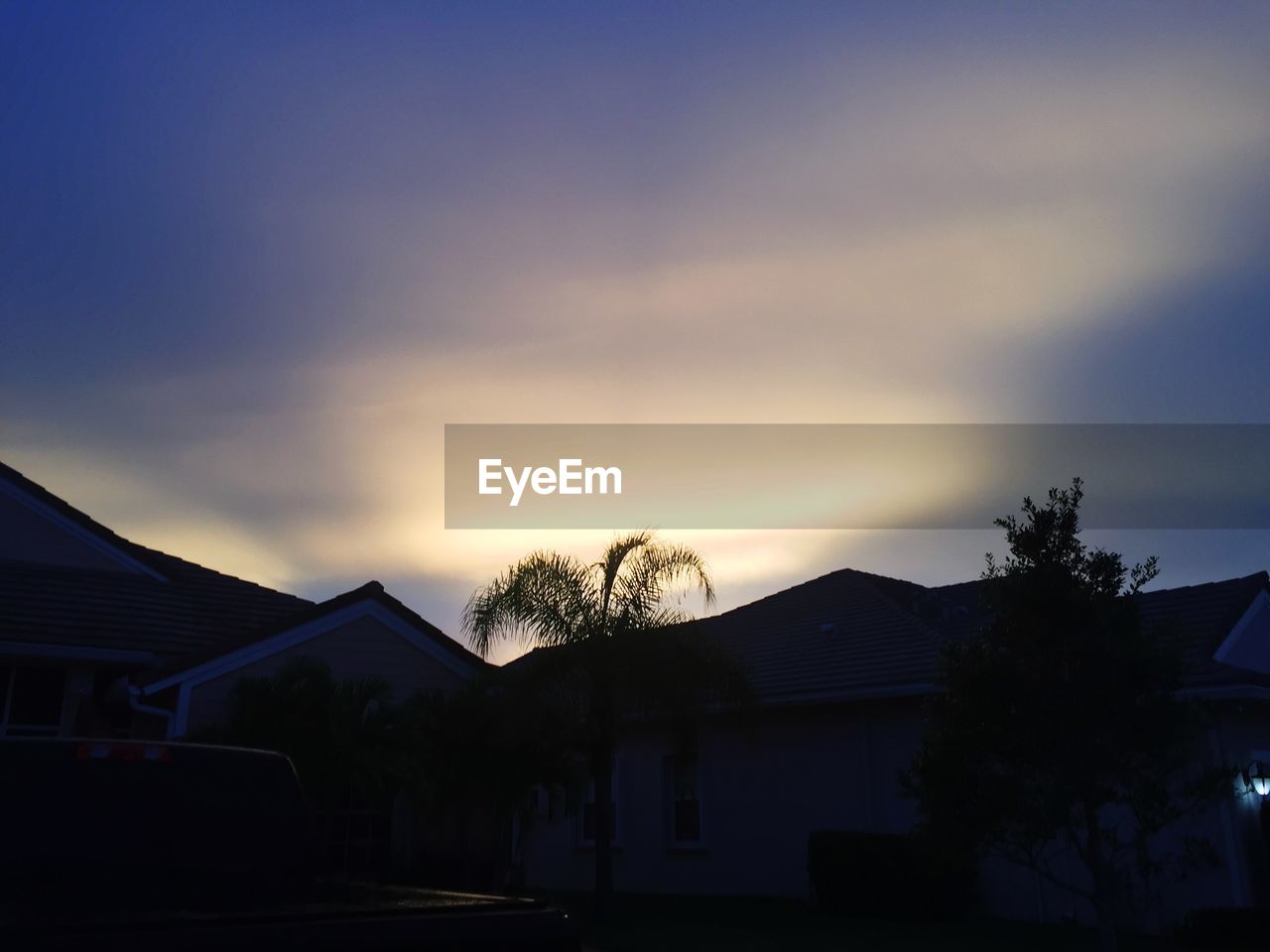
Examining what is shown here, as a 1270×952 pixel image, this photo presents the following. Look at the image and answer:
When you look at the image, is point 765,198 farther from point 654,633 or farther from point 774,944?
point 774,944

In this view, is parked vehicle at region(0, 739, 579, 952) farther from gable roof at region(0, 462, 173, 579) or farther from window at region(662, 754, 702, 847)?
window at region(662, 754, 702, 847)

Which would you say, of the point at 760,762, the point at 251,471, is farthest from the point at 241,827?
the point at 760,762

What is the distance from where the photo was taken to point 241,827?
5629 mm

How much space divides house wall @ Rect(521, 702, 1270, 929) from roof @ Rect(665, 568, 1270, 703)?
671mm

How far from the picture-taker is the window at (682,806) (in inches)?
839

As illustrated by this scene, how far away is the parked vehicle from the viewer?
4.00 metres

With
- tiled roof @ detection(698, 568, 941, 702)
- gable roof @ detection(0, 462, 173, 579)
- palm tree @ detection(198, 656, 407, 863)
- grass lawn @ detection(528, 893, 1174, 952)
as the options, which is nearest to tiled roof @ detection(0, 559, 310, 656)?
gable roof @ detection(0, 462, 173, 579)

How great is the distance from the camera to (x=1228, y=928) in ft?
44.9

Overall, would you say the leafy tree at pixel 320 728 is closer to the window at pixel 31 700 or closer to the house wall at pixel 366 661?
the house wall at pixel 366 661

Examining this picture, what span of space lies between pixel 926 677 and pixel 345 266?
1059 cm

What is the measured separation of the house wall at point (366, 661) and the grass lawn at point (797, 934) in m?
4.44

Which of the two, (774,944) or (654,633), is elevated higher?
(654,633)

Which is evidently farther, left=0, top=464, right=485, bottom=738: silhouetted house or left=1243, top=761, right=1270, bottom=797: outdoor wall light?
left=0, top=464, right=485, bottom=738: silhouetted house

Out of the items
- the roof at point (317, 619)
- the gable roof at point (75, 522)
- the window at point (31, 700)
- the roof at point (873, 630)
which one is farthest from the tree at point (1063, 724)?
the gable roof at point (75, 522)
